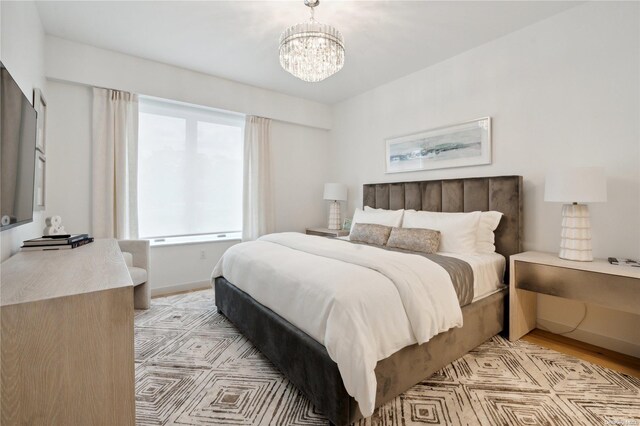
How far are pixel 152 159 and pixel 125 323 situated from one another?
10.3 ft

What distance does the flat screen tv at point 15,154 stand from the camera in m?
1.31

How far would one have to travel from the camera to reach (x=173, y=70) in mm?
3561

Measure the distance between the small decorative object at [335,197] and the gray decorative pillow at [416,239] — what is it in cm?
157

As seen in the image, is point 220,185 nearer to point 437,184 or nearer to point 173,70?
point 173,70

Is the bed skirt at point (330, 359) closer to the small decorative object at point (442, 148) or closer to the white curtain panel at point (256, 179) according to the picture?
the small decorative object at point (442, 148)

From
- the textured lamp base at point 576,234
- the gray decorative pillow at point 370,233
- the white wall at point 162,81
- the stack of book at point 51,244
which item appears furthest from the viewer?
the gray decorative pillow at point 370,233

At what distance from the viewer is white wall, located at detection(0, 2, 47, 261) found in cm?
165

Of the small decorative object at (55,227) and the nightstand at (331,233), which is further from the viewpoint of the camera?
the nightstand at (331,233)

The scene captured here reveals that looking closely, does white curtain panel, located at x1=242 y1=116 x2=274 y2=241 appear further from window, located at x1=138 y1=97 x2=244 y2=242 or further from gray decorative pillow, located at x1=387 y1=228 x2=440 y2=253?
gray decorative pillow, located at x1=387 y1=228 x2=440 y2=253

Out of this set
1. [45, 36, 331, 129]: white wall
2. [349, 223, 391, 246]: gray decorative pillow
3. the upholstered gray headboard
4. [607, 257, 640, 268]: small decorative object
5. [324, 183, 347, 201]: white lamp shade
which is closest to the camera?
[607, 257, 640, 268]: small decorative object

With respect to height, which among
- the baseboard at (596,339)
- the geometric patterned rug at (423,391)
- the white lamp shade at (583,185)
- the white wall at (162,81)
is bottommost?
the geometric patterned rug at (423,391)

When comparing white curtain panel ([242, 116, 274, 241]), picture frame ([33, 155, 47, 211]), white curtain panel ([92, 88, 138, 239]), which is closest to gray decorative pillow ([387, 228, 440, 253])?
white curtain panel ([242, 116, 274, 241])

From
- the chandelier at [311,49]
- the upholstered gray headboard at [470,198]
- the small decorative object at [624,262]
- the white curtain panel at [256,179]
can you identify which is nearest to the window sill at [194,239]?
the white curtain panel at [256,179]

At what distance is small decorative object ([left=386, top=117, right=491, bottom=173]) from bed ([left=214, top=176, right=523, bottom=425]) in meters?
0.25
